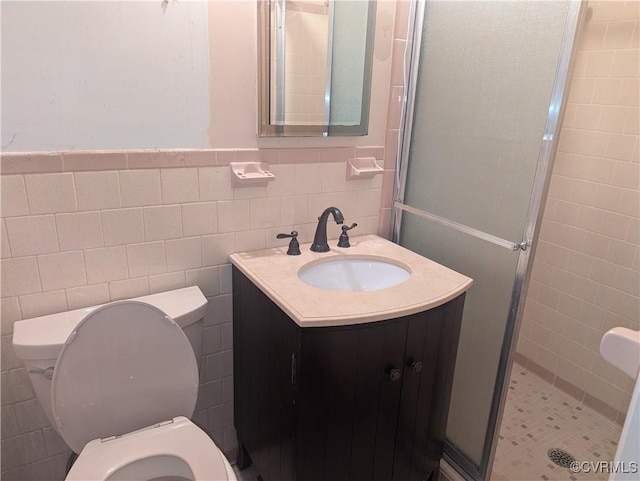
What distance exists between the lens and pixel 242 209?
1.55 metres

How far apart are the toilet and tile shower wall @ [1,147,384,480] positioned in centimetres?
15

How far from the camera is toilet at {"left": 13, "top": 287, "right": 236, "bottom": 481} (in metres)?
1.16

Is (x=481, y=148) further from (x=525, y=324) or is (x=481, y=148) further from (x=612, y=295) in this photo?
(x=525, y=324)

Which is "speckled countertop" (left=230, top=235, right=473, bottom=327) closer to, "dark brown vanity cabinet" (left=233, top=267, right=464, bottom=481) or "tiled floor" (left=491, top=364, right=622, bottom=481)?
"dark brown vanity cabinet" (left=233, top=267, right=464, bottom=481)

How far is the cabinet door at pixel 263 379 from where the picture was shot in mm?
1271

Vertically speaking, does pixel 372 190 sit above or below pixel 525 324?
above

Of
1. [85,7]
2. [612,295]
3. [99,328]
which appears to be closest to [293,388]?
[99,328]

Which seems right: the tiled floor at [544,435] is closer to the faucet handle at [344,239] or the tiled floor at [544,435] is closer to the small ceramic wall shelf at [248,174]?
the faucet handle at [344,239]

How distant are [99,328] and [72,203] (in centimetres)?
38

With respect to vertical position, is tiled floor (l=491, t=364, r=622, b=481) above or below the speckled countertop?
below

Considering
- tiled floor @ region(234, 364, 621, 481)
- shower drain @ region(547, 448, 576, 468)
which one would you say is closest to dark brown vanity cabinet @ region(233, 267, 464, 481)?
tiled floor @ region(234, 364, 621, 481)

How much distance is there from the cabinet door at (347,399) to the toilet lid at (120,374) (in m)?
0.37

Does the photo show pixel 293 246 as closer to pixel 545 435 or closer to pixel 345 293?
pixel 345 293

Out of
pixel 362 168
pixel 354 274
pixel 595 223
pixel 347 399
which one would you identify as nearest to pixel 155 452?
pixel 347 399
